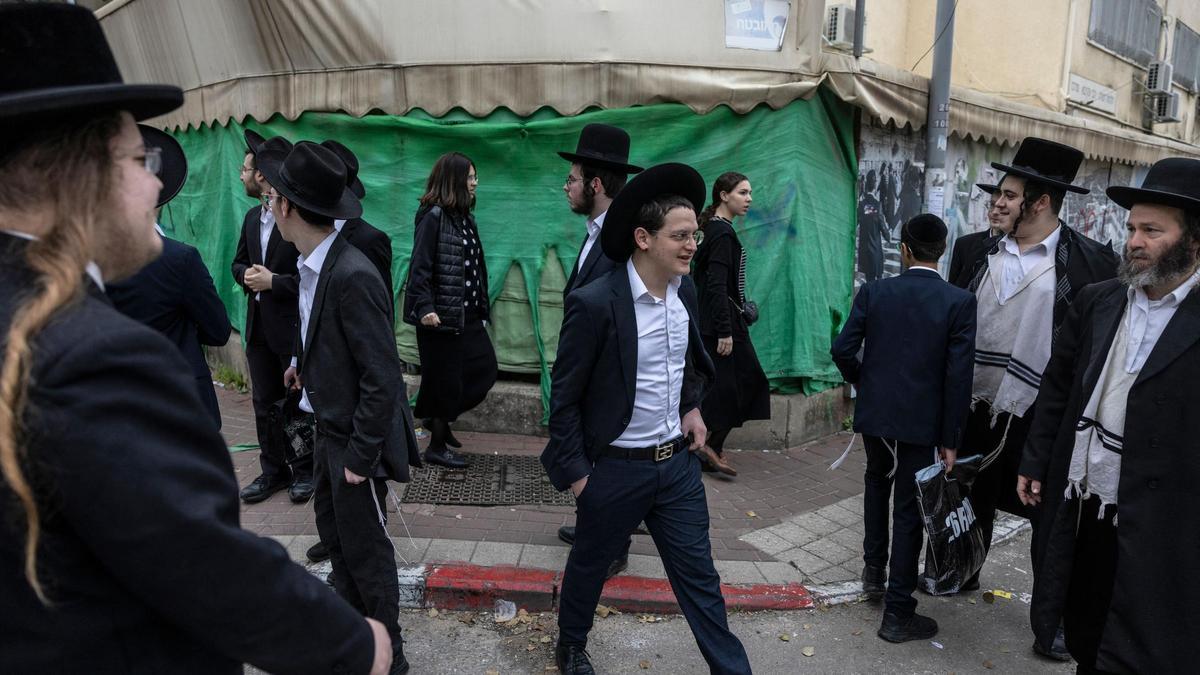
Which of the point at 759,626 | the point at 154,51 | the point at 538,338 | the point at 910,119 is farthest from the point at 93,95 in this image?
the point at 154,51

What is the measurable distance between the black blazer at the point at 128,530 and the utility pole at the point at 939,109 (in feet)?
21.2

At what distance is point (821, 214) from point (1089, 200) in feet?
21.6

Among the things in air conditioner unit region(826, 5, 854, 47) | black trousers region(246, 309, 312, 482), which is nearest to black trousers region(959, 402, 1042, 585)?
black trousers region(246, 309, 312, 482)

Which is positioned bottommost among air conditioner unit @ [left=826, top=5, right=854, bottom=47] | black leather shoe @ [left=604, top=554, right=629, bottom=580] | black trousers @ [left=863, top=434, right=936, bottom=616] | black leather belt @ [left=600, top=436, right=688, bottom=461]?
black leather shoe @ [left=604, top=554, right=629, bottom=580]

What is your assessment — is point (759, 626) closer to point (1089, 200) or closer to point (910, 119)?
point (910, 119)

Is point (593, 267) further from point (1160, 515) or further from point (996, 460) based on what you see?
point (1160, 515)

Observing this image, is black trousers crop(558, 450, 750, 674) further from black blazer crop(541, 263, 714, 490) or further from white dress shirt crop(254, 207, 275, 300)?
white dress shirt crop(254, 207, 275, 300)

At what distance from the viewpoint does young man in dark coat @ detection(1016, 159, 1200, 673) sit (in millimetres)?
2678

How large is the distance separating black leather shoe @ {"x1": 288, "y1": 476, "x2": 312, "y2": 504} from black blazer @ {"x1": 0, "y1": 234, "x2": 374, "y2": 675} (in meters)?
3.93

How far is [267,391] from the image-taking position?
5.24m

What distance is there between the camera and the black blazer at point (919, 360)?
3.82m

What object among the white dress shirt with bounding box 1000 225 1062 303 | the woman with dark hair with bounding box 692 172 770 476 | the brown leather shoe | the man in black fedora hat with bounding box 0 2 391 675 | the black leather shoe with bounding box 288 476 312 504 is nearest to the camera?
the man in black fedora hat with bounding box 0 2 391 675

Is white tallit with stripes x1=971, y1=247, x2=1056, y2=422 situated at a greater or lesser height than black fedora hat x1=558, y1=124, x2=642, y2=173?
lesser

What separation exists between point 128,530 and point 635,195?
2.33 metres
